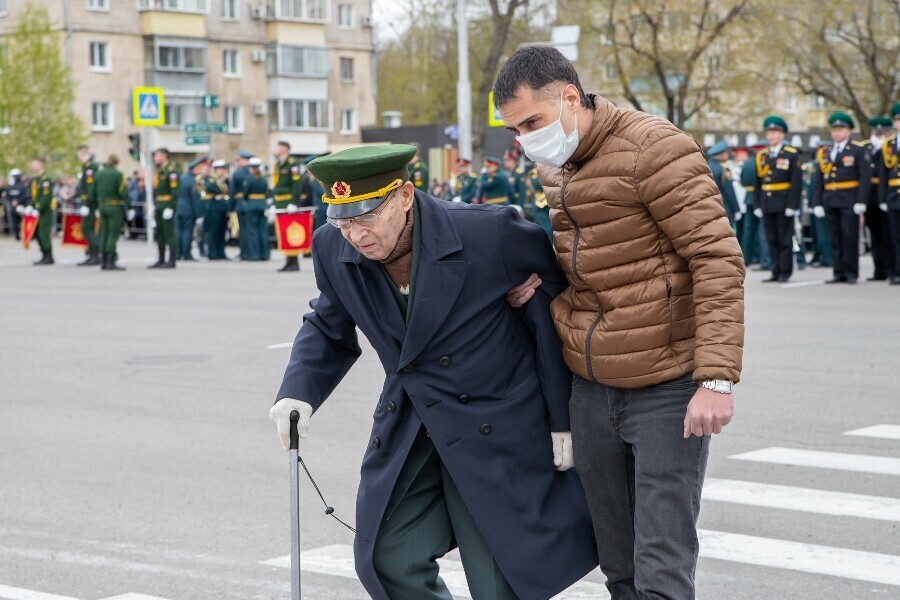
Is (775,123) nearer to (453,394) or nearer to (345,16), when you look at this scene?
(453,394)

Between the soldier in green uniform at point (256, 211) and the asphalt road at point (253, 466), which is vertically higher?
the soldier in green uniform at point (256, 211)

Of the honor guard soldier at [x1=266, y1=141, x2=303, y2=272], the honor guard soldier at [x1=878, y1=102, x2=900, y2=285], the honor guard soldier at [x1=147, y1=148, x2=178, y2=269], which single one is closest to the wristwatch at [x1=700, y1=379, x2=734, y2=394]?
the honor guard soldier at [x1=878, y1=102, x2=900, y2=285]

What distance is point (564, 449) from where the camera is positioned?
4164 millimetres

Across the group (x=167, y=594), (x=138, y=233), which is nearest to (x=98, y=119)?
(x=138, y=233)

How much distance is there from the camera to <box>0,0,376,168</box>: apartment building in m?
68.3

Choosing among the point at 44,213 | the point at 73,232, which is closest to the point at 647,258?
the point at 73,232

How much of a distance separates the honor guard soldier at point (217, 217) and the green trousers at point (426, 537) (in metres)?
25.4

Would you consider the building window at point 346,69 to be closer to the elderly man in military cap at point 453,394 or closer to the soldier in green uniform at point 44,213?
the soldier in green uniform at point 44,213

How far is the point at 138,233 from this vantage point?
40.3 metres

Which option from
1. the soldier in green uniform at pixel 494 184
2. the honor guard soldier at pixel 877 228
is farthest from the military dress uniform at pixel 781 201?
the soldier in green uniform at pixel 494 184

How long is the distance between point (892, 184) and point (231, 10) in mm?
59935

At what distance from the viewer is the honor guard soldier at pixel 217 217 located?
95.6 feet

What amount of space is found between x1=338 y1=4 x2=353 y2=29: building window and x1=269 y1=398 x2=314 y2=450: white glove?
77396 millimetres

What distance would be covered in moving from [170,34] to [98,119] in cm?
553
